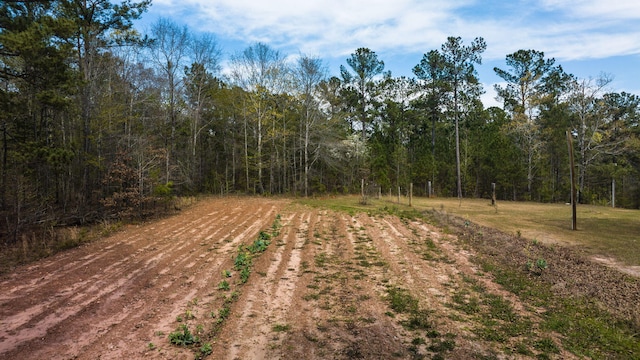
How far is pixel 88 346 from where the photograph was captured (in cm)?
439

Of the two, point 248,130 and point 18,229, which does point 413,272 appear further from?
point 248,130

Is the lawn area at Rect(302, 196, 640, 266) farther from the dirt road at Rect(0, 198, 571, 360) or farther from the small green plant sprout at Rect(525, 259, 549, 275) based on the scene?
the dirt road at Rect(0, 198, 571, 360)

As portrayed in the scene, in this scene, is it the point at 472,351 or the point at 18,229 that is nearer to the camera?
the point at 472,351

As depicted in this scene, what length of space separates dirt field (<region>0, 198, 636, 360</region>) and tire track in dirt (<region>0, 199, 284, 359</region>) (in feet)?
0.08

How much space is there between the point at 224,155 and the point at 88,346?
27620mm

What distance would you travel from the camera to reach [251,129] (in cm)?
2764

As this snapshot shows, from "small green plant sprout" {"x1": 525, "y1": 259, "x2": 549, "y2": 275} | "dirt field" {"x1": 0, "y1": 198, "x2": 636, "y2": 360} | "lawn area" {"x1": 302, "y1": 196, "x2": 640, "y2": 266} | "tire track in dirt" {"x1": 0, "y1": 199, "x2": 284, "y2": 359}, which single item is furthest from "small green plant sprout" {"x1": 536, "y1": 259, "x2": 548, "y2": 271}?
"tire track in dirt" {"x1": 0, "y1": 199, "x2": 284, "y2": 359}

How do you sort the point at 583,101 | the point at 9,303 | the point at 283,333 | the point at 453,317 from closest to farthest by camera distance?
the point at 283,333 < the point at 453,317 < the point at 9,303 < the point at 583,101

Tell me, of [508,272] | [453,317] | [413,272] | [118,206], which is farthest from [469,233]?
[118,206]

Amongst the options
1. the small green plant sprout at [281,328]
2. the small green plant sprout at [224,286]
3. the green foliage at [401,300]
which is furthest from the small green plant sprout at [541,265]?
the small green plant sprout at [224,286]

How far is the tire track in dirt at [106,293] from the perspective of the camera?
454cm

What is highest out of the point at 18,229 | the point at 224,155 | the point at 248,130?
the point at 248,130

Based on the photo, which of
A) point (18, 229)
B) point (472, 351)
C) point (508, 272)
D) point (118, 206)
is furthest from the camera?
point (118, 206)

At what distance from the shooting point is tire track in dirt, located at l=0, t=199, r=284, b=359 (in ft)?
14.9
